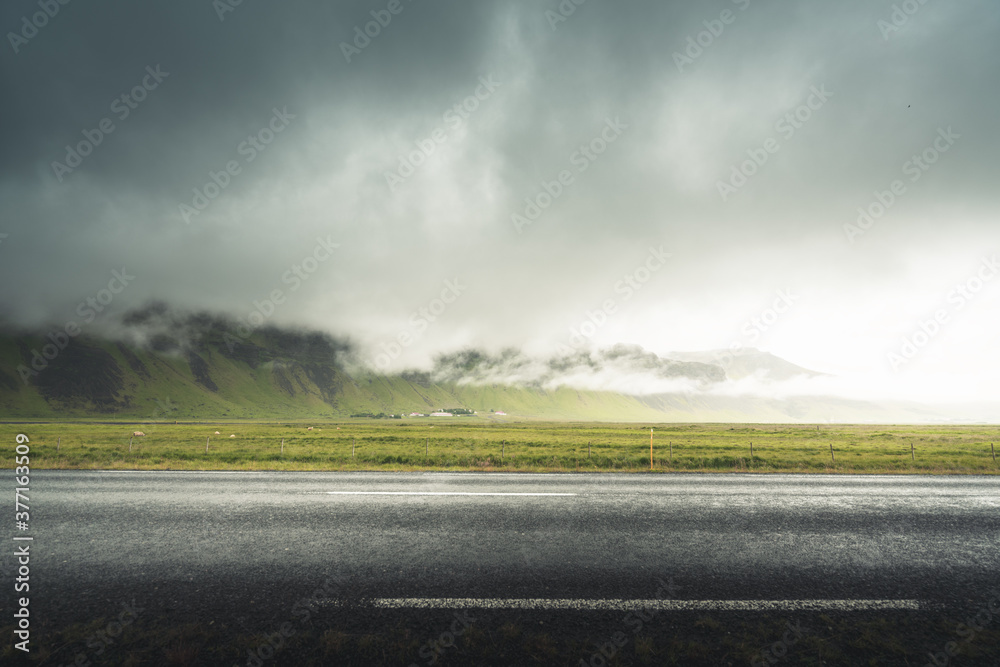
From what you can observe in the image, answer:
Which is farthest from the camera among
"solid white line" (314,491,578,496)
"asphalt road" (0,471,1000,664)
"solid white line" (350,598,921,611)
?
"solid white line" (314,491,578,496)

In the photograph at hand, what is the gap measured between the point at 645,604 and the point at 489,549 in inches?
102

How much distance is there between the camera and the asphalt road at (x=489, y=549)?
500cm

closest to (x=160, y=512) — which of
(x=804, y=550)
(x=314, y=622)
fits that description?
(x=314, y=622)

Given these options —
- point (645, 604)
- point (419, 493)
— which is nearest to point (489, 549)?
point (645, 604)

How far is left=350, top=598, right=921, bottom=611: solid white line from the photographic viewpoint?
4707 millimetres

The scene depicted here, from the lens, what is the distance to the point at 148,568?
584cm

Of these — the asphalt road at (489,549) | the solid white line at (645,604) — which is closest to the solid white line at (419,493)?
the asphalt road at (489,549)

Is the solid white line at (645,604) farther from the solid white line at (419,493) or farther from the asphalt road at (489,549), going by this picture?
the solid white line at (419,493)

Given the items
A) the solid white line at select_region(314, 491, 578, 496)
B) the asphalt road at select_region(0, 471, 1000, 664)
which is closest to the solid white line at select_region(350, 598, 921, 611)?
the asphalt road at select_region(0, 471, 1000, 664)

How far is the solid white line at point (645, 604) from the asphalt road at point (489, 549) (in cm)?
4

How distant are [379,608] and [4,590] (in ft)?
15.6

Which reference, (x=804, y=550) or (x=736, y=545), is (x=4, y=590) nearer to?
(x=736, y=545)

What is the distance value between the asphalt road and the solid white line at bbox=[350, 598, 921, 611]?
0.14 ft

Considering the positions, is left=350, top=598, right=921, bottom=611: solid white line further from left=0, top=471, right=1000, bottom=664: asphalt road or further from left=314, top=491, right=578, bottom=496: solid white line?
left=314, top=491, right=578, bottom=496: solid white line
